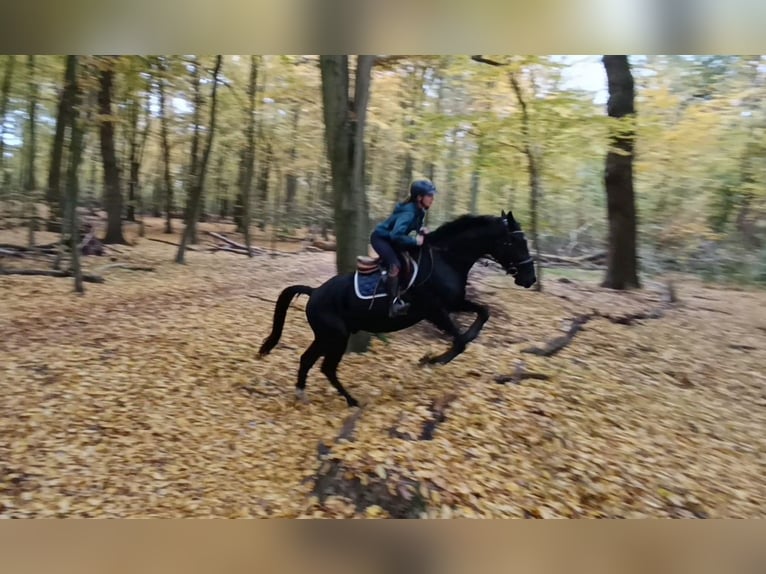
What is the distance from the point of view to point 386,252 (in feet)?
8.50

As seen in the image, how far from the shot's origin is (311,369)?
107 inches

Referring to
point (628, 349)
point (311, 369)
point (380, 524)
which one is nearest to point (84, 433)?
point (311, 369)

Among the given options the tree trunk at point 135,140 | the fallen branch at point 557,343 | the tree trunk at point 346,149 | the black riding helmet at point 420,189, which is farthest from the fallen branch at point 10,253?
the fallen branch at point 557,343

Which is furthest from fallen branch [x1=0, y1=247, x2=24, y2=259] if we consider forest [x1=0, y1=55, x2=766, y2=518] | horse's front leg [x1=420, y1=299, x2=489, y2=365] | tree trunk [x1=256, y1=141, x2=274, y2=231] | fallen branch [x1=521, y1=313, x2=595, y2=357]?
fallen branch [x1=521, y1=313, x2=595, y2=357]

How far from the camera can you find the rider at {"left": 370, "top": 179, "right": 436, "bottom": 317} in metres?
2.56

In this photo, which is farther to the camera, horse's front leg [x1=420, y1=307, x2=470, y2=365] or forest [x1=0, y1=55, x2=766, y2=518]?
horse's front leg [x1=420, y1=307, x2=470, y2=365]

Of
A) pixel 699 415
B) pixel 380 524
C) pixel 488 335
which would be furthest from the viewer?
pixel 488 335

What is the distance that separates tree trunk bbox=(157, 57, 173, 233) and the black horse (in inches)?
30.1

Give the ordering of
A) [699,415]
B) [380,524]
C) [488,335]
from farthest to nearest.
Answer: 1. [488,335]
2. [699,415]
3. [380,524]

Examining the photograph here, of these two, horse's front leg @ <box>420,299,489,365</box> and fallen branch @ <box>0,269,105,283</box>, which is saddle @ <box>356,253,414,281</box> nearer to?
horse's front leg @ <box>420,299,489,365</box>

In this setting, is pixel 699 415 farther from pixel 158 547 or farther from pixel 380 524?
pixel 158 547

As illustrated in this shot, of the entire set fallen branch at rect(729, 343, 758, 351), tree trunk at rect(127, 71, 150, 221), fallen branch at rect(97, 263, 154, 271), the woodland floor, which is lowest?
the woodland floor

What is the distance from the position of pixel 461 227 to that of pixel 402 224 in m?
0.32

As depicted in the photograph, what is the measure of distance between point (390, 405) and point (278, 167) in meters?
1.39
